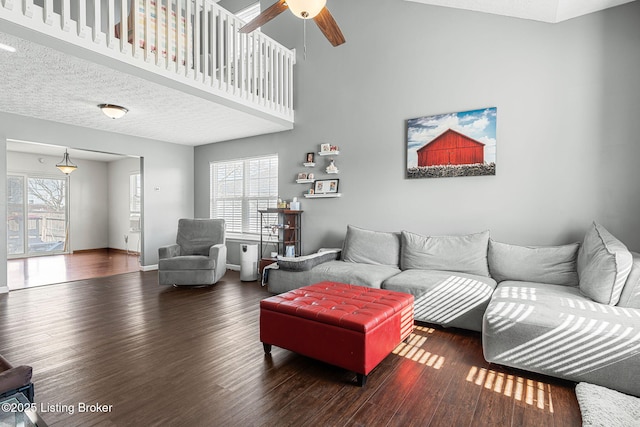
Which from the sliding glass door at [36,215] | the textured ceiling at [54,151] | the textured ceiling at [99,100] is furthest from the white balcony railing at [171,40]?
the sliding glass door at [36,215]

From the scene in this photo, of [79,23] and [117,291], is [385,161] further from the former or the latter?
[117,291]

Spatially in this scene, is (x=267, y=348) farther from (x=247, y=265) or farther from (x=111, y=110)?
(x=111, y=110)

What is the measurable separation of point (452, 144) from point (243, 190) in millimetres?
3756

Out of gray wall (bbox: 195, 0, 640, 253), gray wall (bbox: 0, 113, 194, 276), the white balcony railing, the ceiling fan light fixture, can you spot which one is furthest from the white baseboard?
the ceiling fan light fixture

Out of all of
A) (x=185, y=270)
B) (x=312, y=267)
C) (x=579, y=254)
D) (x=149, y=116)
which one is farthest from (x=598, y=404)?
(x=149, y=116)

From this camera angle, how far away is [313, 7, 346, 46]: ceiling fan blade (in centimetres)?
249

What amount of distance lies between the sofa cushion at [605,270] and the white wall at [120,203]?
29.4ft

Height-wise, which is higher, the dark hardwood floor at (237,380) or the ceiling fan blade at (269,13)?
the ceiling fan blade at (269,13)

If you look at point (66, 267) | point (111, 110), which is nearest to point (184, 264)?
point (111, 110)

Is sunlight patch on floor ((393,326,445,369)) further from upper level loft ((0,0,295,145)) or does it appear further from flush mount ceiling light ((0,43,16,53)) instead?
flush mount ceiling light ((0,43,16,53))

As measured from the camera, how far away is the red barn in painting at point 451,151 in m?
3.84

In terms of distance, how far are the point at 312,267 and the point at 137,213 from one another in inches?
251

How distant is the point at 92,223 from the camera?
29.6 ft

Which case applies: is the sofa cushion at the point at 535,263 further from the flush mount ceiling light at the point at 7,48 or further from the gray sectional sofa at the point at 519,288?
the flush mount ceiling light at the point at 7,48
